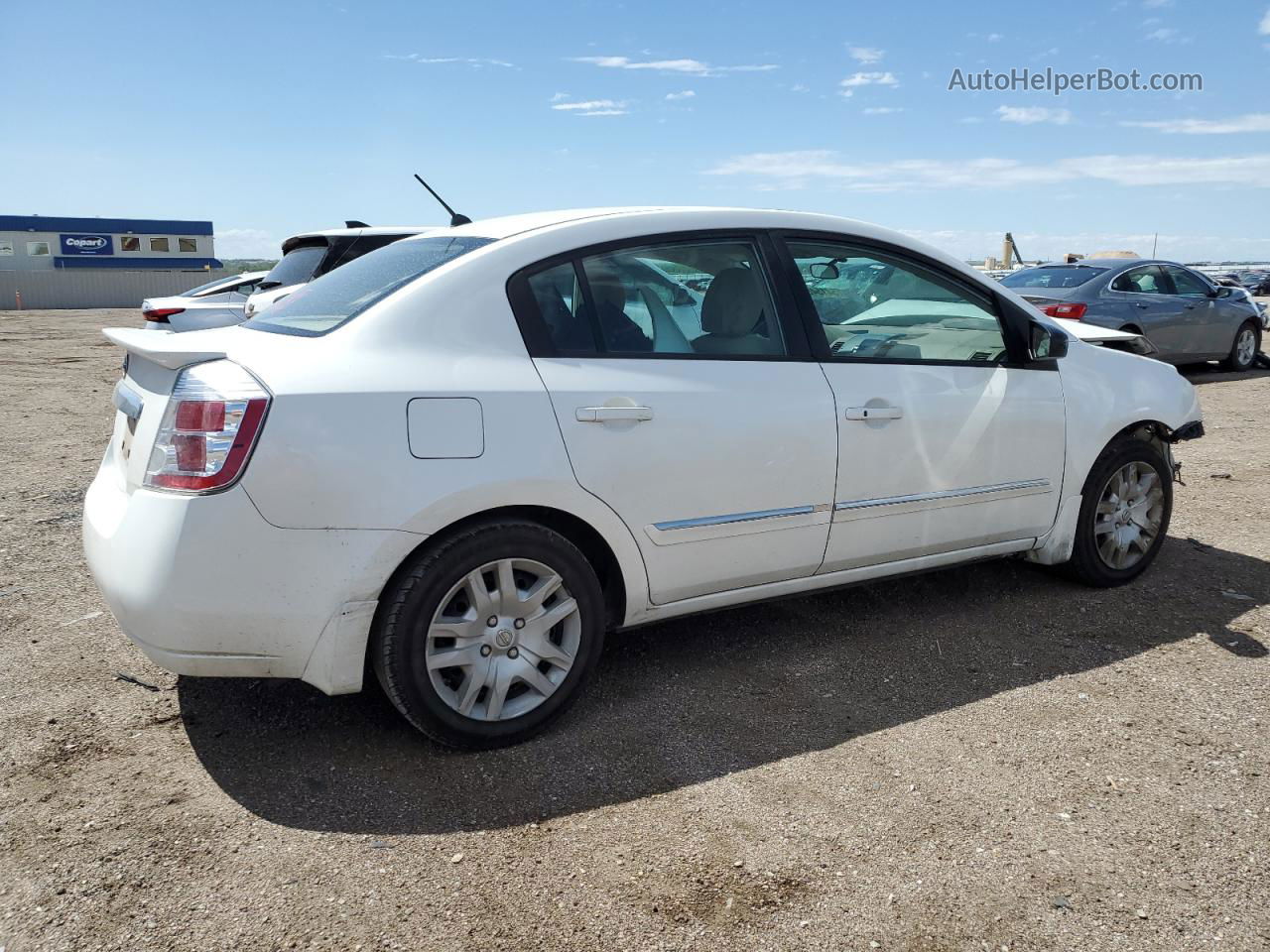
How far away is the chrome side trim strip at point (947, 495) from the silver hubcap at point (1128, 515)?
0.50 m

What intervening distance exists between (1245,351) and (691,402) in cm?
1319

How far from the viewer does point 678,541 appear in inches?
135

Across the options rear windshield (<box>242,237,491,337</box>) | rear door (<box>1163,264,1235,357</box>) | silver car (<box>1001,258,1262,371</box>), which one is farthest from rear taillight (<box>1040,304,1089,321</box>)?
rear windshield (<box>242,237,491,337</box>)

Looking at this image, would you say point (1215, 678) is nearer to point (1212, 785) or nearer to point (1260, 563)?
point (1212, 785)

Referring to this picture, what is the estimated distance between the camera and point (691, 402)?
3.39 metres

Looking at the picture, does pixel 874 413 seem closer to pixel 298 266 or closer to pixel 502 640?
pixel 502 640

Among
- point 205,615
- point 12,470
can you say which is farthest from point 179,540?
point 12,470

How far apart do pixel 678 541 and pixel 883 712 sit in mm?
942

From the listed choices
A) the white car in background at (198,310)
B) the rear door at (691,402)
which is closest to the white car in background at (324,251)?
the white car in background at (198,310)

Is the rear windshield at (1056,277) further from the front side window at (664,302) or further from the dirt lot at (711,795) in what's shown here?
the front side window at (664,302)

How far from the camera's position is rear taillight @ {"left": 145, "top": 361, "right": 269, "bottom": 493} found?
2.80 metres

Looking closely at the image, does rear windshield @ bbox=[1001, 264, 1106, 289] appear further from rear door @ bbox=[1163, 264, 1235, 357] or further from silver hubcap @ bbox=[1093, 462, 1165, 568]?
silver hubcap @ bbox=[1093, 462, 1165, 568]

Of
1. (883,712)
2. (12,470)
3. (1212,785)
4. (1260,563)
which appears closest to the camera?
(1212,785)

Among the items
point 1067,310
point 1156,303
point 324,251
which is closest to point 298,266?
point 324,251
